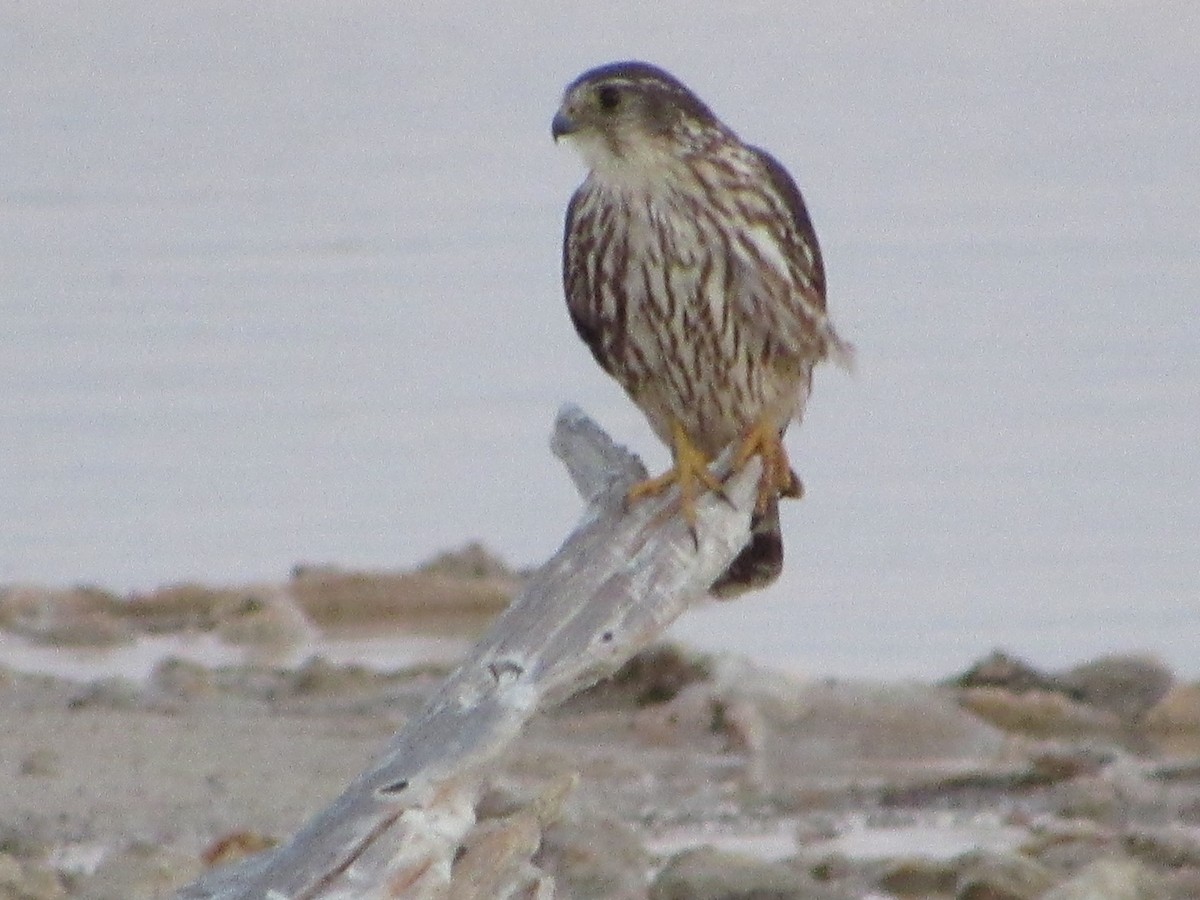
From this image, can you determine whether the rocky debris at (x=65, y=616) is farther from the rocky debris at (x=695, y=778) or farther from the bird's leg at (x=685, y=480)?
the bird's leg at (x=685, y=480)

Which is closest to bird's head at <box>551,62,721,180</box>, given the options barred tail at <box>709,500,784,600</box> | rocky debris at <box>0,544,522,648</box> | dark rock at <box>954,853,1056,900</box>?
barred tail at <box>709,500,784,600</box>

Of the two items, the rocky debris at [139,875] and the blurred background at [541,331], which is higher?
the blurred background at [541,331]

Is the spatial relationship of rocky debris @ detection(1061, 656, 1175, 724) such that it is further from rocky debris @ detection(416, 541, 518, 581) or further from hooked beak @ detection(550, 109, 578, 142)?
hooked beak @ detection(550, 109, 578, 142)

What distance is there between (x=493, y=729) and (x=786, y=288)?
1.80 meters

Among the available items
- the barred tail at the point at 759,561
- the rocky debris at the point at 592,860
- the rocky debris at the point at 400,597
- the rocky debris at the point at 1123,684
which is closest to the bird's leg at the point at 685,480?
the barred tail at the point at 759,561

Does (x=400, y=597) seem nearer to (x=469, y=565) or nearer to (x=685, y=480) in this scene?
(x=469, y=565)

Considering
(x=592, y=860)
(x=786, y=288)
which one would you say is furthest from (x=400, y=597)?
(x=786, y=288)

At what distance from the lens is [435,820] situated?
6.12 metres

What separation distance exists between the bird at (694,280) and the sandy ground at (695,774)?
2.86ft

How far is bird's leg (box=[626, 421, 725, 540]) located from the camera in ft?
23.0

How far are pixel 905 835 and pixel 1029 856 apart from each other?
42 cm

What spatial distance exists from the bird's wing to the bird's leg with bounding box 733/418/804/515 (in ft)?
0.67

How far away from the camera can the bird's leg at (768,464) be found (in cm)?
763

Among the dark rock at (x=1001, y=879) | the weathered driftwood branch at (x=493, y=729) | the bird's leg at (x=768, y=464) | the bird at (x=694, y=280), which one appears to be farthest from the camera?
the dark rock at (x=1001, y=879)
